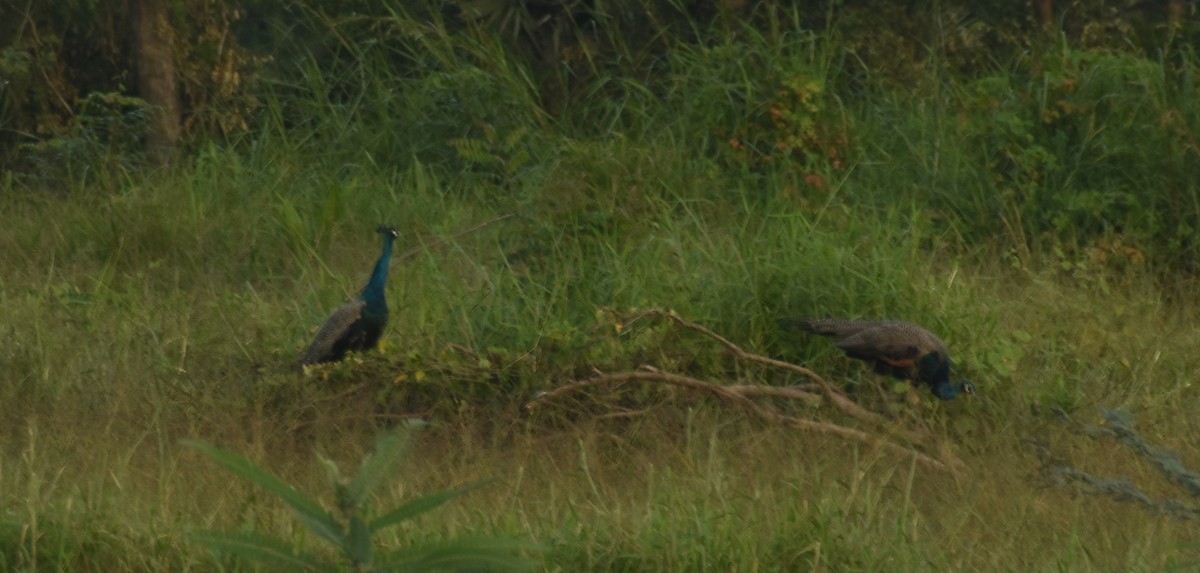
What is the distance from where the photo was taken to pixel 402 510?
3133 millimetres

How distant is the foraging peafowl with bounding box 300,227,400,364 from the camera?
18.1 feet

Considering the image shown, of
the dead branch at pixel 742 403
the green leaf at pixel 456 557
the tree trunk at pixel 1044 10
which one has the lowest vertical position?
the tree trunk at pixel 1044 10

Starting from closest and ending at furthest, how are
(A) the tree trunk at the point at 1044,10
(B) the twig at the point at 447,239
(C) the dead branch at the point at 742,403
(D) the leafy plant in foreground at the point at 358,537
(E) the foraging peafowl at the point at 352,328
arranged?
(D) the leafy plant in foreground at the point at 358,537 → (C) the dead branch at the point at 742,403 → (E) the foraging peafowl at the point at 352,328 → (B) the twig at the point at 447,239 → (A) the tree trunk at the point at 1044,10

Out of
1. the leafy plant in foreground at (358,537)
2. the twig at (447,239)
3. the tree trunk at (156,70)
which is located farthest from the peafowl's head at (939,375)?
the tree trunk at (156,70)

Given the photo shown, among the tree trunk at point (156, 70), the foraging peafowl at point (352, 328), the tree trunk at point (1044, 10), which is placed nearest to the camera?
the foraging peafowl at point (352, 328)

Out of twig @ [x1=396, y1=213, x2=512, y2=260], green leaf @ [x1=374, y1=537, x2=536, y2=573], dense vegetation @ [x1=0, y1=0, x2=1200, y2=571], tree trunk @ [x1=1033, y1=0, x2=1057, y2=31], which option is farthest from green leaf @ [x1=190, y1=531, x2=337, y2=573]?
tree trunk @ [x1=1033, y1=0, x2=1057, y2=31]

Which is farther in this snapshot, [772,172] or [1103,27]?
[1103,27]

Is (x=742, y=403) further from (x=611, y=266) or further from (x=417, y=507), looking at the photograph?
(x=417, y=507)

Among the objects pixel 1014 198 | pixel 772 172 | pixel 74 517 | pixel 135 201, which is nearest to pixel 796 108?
pixel 772 172

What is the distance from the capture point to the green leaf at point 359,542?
2.99 meters

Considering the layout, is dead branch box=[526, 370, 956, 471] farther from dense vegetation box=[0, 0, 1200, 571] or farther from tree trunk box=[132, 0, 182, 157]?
tree trunk box=[132, 0, 182, 157]

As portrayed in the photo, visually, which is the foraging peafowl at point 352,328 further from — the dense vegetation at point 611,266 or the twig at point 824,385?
the twig at point 824,385

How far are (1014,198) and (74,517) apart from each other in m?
4.08

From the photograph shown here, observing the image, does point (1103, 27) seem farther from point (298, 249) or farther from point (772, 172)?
point (298, 249)
